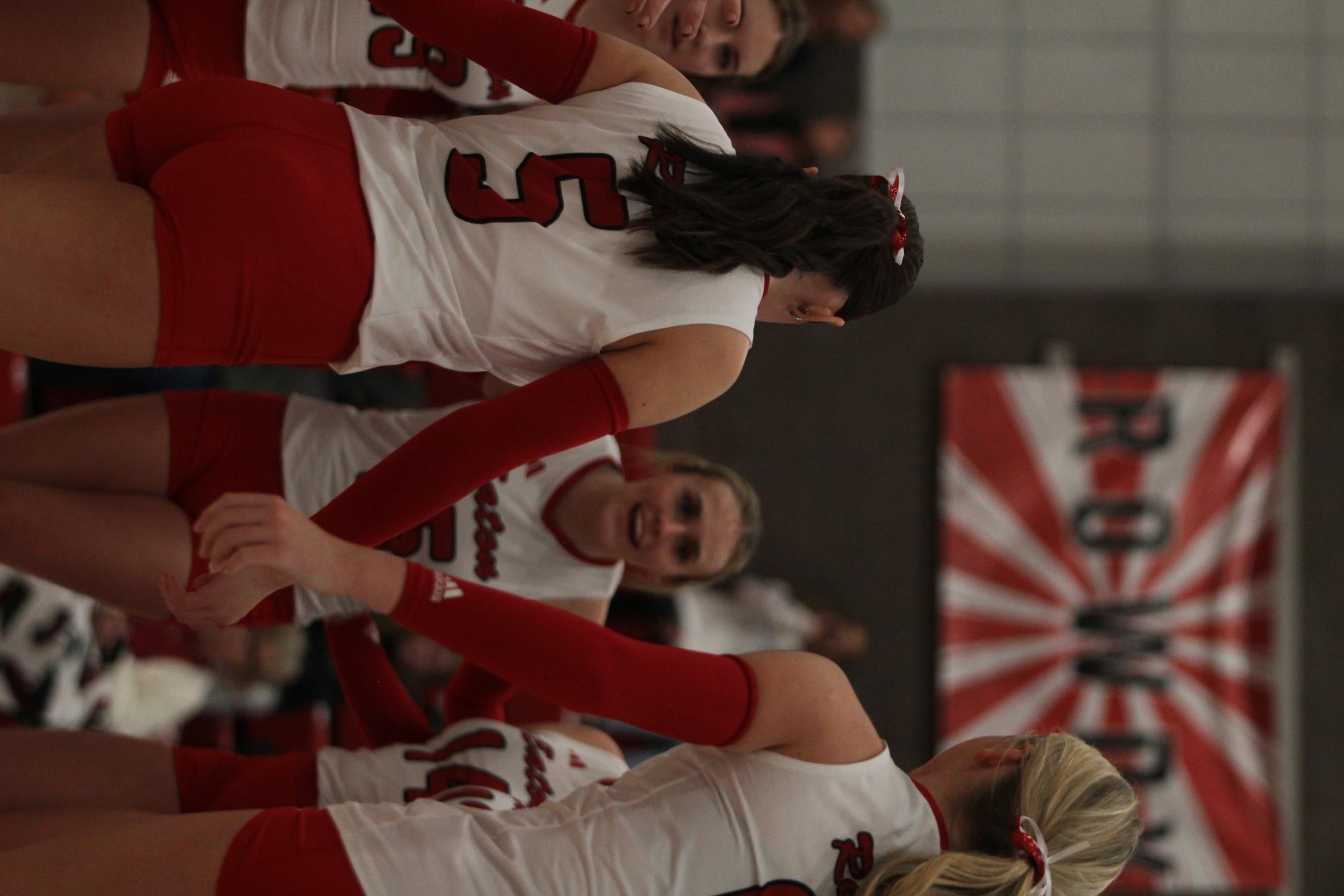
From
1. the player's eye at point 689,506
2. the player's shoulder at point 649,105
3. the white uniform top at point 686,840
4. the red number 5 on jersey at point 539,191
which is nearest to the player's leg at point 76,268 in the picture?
the red number 5 on jersey at point 539,191

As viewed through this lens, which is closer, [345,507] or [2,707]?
[345,507]

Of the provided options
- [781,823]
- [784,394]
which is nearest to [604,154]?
[781,823]

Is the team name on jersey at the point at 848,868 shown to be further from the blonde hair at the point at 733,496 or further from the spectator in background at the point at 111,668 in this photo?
the spectator in background at the point at 111,668

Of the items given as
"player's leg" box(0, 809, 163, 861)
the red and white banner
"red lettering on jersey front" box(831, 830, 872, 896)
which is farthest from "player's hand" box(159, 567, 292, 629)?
the red and white banner

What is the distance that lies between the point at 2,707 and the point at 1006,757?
2.27 m

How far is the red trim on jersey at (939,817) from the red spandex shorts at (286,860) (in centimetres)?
76

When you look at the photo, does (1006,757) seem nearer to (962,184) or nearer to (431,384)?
(431,384)

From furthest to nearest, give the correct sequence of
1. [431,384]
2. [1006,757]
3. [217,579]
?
[431,384] → [1006,757] → [217,579]

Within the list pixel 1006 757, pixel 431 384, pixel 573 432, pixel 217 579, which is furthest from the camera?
pixel 431 384

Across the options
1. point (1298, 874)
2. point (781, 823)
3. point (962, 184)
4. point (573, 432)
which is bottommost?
point (1298, 874)

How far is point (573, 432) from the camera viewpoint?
141 cm

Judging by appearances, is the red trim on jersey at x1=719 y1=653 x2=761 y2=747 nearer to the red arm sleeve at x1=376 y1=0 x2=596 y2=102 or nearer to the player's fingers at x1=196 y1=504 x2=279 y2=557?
the player's fingers at x1=196 y1=504 x2=279 y2=557

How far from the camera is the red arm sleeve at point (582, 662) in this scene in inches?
Result: 50.9

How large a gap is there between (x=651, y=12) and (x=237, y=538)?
104 centimetres
